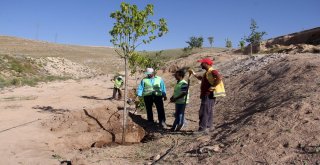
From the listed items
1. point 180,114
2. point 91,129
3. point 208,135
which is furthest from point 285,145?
point 91,129

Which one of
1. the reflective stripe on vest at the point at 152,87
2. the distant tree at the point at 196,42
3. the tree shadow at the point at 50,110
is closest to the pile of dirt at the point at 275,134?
the reflective stripe on vest at the point at 152,87

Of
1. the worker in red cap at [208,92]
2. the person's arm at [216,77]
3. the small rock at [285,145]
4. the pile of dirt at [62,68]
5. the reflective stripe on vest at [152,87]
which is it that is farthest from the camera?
the pile of dirt at [62,68]

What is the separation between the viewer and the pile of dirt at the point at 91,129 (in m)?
8.34

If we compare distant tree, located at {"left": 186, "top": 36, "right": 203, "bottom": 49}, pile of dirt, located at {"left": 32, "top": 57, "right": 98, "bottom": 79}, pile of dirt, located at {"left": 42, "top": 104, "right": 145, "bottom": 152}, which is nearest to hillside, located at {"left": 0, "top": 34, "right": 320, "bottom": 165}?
pile of dirt, located at {"left": 42, "top": 104, "right": 145, "bottom": 152}

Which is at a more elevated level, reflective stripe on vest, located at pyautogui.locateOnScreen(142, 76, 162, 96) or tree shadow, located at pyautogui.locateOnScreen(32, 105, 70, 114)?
reflective stripe on vest, located at pyautogui.locateOnScreen(142, 76, 162, 96)

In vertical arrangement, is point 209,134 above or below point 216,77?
below

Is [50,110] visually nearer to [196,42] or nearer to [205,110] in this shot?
[205,110]

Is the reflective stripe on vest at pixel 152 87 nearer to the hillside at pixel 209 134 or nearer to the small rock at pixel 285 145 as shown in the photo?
the hillside at pixel 209 134

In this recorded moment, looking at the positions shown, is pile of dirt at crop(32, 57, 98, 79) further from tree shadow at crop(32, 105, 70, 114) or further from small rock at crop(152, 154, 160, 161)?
small rock at crop(152, 154, 160, 161)

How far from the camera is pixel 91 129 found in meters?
9.20

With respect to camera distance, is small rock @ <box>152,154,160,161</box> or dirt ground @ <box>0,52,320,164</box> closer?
dirt ground @ <box>0,52,320,164</box>

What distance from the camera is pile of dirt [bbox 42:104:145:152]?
8.34 metres

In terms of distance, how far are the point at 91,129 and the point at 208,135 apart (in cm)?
313

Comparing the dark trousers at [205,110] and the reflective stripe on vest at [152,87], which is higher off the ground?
the reflective stripe on vest at [152,87]
